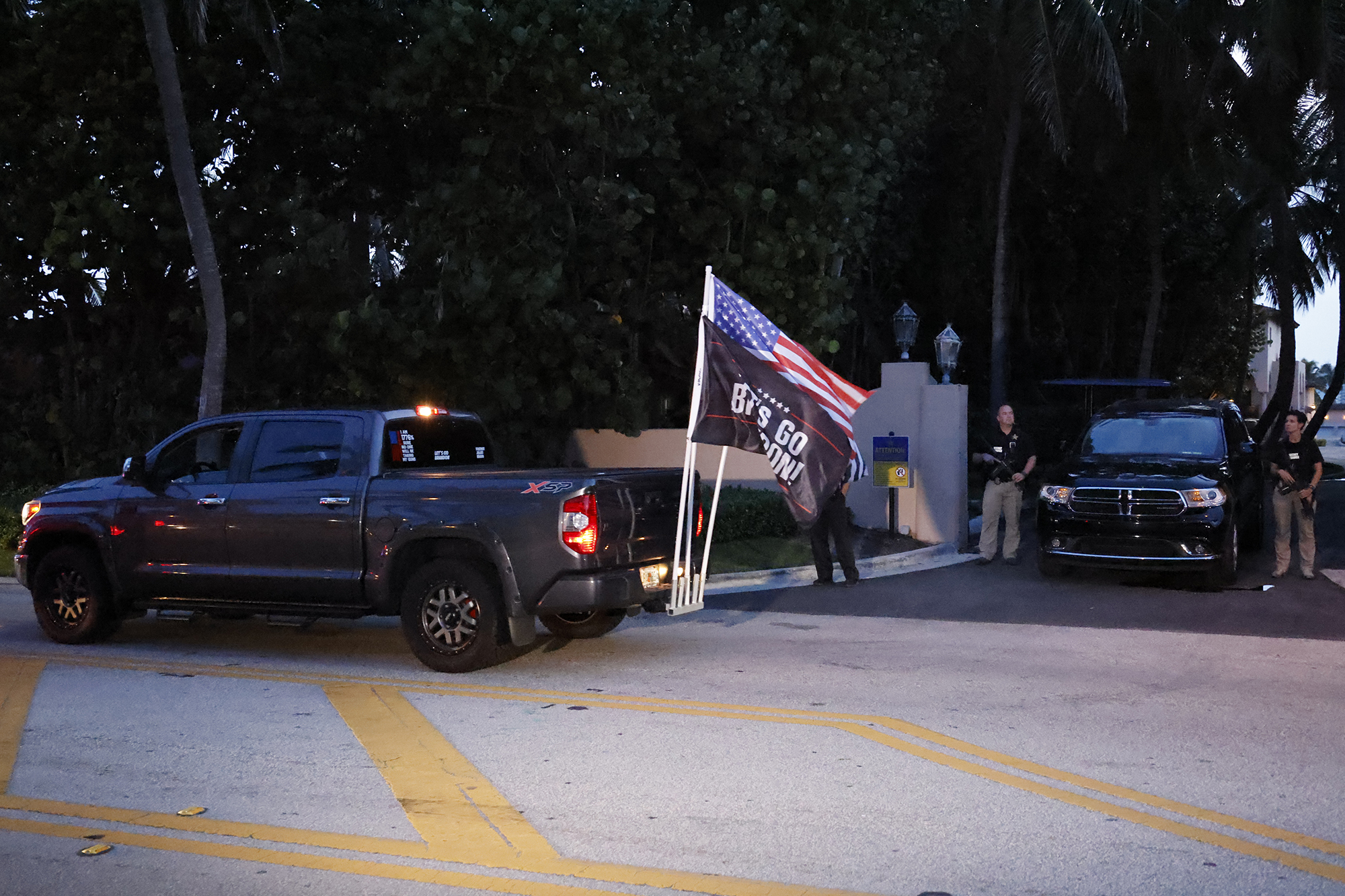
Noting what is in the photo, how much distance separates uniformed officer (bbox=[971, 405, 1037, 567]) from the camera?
1582 cm

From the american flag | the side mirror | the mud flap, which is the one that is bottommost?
the mud flap

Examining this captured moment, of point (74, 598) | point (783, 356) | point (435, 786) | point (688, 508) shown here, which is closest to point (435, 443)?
point (688, 508)

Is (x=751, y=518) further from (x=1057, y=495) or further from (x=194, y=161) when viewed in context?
(x=194, y=161)

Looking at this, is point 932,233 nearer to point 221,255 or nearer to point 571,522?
point 221,255

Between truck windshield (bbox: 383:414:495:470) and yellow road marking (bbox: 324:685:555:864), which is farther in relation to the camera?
truck windshield (bbox: 383:414:495:470)

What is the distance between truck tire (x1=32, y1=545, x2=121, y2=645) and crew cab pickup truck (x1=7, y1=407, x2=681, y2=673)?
2 cm

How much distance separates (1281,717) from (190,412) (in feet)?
59.2

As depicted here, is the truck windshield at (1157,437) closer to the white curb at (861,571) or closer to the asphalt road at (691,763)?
the white curb at (861,571)

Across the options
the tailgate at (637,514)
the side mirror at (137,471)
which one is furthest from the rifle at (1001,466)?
the side mirror at (137,471)

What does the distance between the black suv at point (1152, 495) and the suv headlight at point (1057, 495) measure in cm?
A: 1

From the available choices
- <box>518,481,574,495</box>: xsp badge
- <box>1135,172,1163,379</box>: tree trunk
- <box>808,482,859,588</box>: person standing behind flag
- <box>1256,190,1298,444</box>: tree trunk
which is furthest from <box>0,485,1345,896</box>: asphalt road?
<box>1256,190,1298,444</box>: tree trunk

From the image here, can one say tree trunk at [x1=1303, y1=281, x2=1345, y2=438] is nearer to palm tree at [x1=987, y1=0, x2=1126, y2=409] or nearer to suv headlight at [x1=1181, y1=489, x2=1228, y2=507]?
palm tree at [x1=987, y1=0, x2=1126, y2=409]

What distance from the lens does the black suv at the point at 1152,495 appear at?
1354 cm

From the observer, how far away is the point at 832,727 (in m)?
7.73
